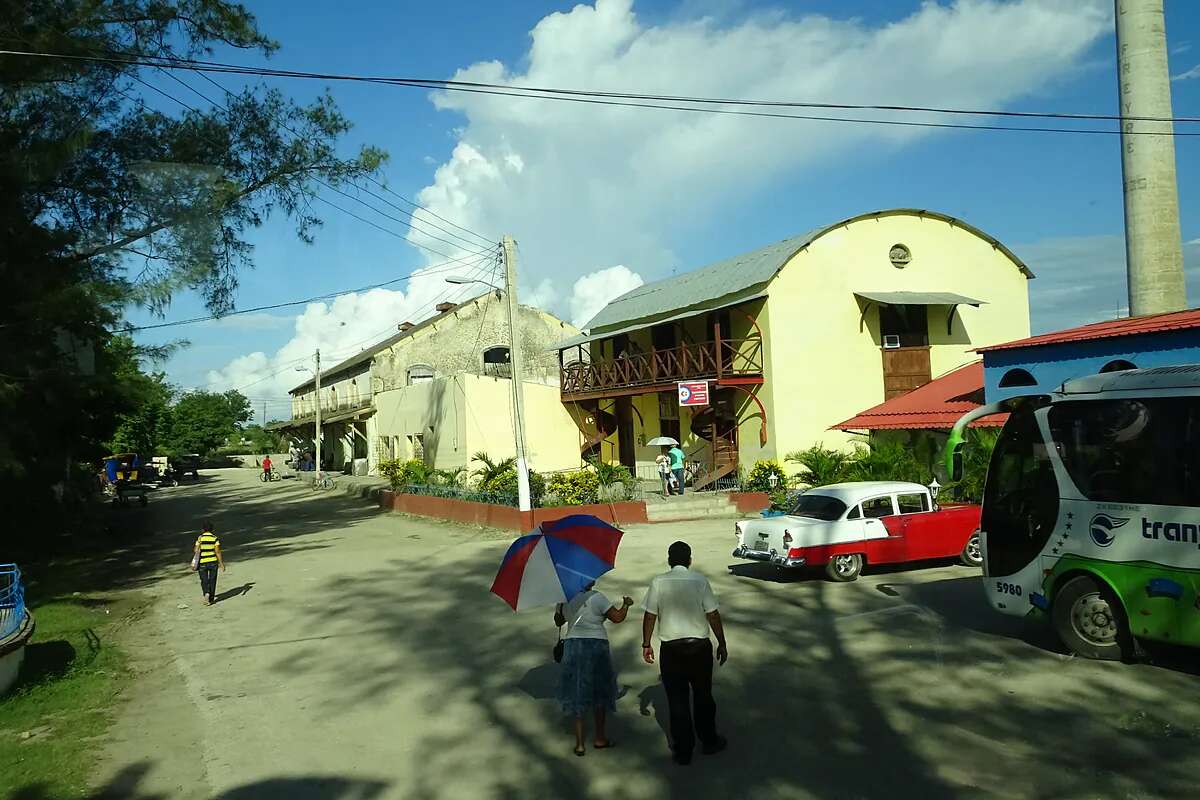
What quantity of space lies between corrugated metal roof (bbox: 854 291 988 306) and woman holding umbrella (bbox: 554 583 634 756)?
68.0ft

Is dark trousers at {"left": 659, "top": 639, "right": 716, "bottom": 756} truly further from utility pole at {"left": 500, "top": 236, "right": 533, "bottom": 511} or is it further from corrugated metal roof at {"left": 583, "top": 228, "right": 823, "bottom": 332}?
corrugated metal roof at {"left": 583, "top": 228, "right": 823, "bottom": 332}

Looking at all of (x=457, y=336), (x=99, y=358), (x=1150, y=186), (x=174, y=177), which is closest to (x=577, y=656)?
(x=174, y=177)

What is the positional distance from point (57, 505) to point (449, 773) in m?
21.7

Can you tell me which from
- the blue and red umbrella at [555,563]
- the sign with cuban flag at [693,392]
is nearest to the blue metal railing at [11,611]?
the blue and red umbrella at [555,563]

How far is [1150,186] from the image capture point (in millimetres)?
20141

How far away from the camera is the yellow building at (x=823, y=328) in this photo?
24578 millimetres

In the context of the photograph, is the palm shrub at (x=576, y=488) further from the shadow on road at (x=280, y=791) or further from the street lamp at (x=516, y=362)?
the shadow on road at (x=280, y=791)

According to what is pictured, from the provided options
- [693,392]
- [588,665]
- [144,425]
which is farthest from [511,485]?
[144,425]

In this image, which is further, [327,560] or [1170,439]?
[327,560]

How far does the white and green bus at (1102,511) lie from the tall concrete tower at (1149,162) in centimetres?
1563

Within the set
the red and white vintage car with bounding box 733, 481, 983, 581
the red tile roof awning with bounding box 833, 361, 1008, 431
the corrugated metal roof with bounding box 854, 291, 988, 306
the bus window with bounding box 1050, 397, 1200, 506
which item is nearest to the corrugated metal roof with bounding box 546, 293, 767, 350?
the corrugated metal roof with bounding box 854, 291, 988, 306

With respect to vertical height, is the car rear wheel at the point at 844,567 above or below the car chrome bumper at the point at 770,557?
below

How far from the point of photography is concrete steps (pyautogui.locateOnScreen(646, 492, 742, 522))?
21000mm

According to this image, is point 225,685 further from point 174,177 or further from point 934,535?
point 174,177
